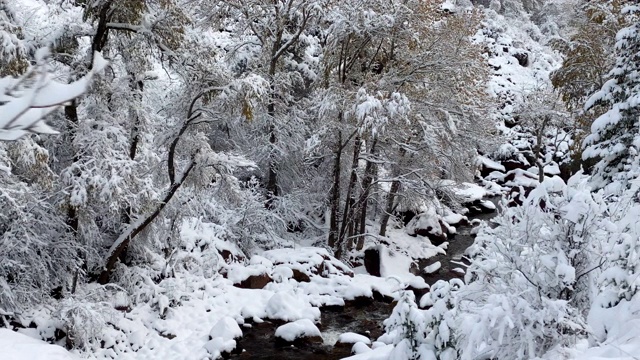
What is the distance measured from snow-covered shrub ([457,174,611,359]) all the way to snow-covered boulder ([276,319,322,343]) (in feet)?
15.9

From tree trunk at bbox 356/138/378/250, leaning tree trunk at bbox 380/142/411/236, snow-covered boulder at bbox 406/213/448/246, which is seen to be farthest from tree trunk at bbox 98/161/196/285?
snow-covered boulder at bbox 406/213/448/246

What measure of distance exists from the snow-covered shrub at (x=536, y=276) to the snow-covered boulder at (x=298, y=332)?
4.84 m

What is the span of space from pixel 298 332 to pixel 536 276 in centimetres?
559

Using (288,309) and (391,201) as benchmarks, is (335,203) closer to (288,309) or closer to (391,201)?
(391,201)

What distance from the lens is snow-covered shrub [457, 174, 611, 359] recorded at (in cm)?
338

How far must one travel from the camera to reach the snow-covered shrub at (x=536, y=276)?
3385 mm

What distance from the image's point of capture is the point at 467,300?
4.06 meters

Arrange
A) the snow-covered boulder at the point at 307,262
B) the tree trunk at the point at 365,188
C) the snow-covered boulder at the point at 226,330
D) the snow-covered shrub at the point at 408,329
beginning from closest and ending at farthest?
1. the snow-covered shrub at the point at 408,329
2. the snow-covered boulder at the point at 226,330
3. the snow-covered boulder at the point at 307,262
4. the tree trunk at the point at 365,188

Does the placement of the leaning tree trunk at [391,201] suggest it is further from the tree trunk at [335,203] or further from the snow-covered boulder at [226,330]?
the snow-covered boulder at [226,330]

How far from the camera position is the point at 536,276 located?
3641 mm

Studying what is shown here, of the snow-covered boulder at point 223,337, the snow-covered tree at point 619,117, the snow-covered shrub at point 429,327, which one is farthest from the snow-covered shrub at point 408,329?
the snow-covered tree at point 619,117

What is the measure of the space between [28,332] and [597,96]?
10.8 metres

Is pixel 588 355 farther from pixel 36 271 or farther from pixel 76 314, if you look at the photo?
pixel 36 271

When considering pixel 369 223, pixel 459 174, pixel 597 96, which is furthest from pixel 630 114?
pixel 369 223
